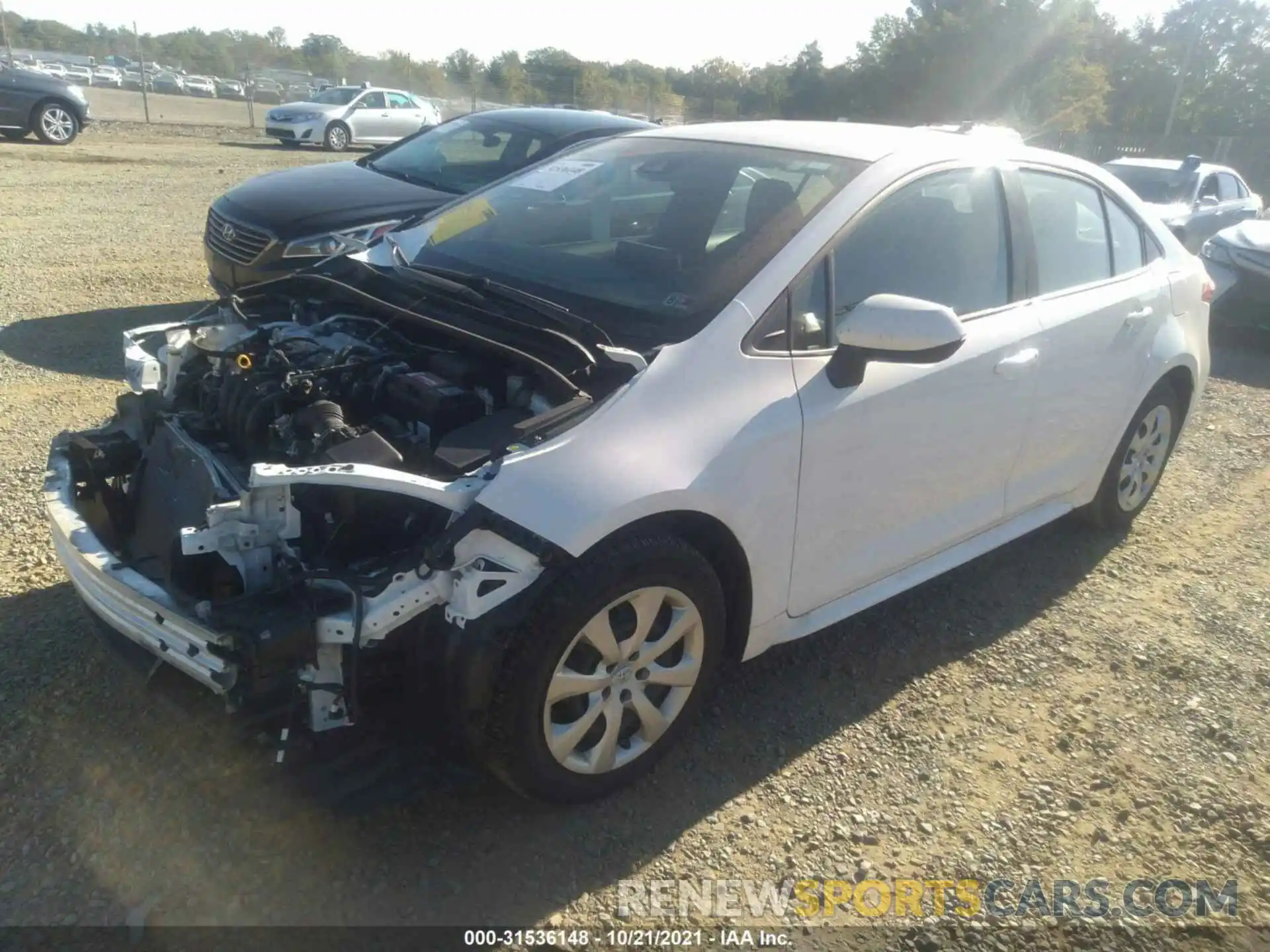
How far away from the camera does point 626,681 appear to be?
2.73m

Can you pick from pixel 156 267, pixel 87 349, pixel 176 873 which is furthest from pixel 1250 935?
pixel 156 267

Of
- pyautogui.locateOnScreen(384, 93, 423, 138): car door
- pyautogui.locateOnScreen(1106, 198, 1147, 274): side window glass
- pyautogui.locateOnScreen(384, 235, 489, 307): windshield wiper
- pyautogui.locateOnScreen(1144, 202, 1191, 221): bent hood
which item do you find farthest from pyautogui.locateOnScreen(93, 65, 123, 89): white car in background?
pyautogui.locateOnScreen(1106, 198, 1147, 274): side window glass

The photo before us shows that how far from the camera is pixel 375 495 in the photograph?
269cm

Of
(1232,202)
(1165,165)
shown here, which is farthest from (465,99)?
(1232,202)

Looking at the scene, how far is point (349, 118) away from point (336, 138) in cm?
57

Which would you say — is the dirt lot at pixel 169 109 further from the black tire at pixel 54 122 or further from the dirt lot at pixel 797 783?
the dirt lot at pixel 797 783

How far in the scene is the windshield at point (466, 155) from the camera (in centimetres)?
741

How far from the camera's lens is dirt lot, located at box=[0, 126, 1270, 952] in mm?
2535

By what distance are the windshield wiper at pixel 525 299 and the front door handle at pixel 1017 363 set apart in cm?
146

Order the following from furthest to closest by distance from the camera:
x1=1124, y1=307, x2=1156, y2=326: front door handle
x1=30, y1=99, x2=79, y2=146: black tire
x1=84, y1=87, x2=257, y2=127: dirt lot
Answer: x1=84, y1=87, x2=257, y2=127: dirt lot < x1=30, y1=99, x2=79, y2=146: black tire < x1=1124, y1=307, x2=1156, y2=326: front door handle

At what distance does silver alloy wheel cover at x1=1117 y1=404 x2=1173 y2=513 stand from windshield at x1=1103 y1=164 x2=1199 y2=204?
8.22 metres

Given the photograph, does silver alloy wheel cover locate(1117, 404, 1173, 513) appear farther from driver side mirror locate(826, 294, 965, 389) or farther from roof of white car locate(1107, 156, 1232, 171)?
roof of white car locate(1107, 156, 1232, 171)

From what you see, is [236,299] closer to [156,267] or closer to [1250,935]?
[1250,935]

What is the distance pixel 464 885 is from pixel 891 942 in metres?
1.09
